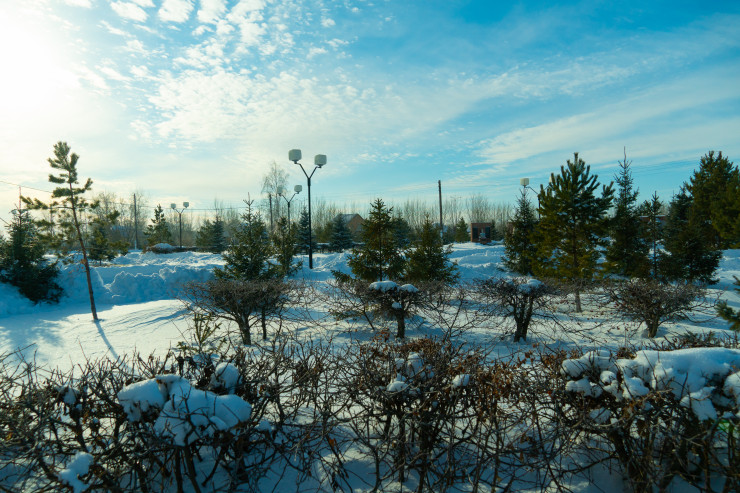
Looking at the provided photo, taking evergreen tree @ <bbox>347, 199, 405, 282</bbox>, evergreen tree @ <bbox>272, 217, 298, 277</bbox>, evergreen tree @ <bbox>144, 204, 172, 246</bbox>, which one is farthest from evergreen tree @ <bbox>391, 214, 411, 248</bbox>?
evergreen tree @ <bbox>144, 204, 172, 246</bbox>

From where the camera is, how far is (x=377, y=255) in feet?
41.7

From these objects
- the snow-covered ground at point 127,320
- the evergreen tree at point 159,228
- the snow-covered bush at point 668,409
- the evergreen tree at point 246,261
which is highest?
the evergreen tree at point 159,228

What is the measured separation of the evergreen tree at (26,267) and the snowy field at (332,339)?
0.47m

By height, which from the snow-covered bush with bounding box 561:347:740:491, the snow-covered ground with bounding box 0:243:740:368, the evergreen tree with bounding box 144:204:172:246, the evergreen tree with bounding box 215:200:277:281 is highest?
the evergreen tree with bounding box 144:204:172:246

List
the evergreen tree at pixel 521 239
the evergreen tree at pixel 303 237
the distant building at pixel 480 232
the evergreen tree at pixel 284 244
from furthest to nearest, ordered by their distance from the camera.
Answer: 1. the distant building at pixel 480 232
2. the evergreen tree at pixel 303 237
3. the evergreen tree at pixel 521 239
4. the evergreen tree at pixel 284 244

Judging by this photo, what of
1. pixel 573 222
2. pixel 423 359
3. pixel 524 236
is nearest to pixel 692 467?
pixel 423 359

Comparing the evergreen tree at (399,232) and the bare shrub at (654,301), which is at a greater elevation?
the evergreen tree at (399,232)

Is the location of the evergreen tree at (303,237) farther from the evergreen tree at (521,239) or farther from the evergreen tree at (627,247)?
the evergreen tree at (627,247)

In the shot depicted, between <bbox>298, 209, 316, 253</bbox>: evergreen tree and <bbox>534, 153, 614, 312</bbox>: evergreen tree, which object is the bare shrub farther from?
<bbox>298, 209, 316, 253</bbox>: evergreen tree

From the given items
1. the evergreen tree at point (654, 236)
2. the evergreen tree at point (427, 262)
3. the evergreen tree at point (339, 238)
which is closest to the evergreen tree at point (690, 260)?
the evergreen tree at point (654, 236)

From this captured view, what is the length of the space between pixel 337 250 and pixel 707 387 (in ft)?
102

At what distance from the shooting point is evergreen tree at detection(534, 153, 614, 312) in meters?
14.0

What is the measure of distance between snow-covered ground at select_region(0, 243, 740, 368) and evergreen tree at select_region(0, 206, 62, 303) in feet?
1.24

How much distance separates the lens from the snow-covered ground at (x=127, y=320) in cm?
911
